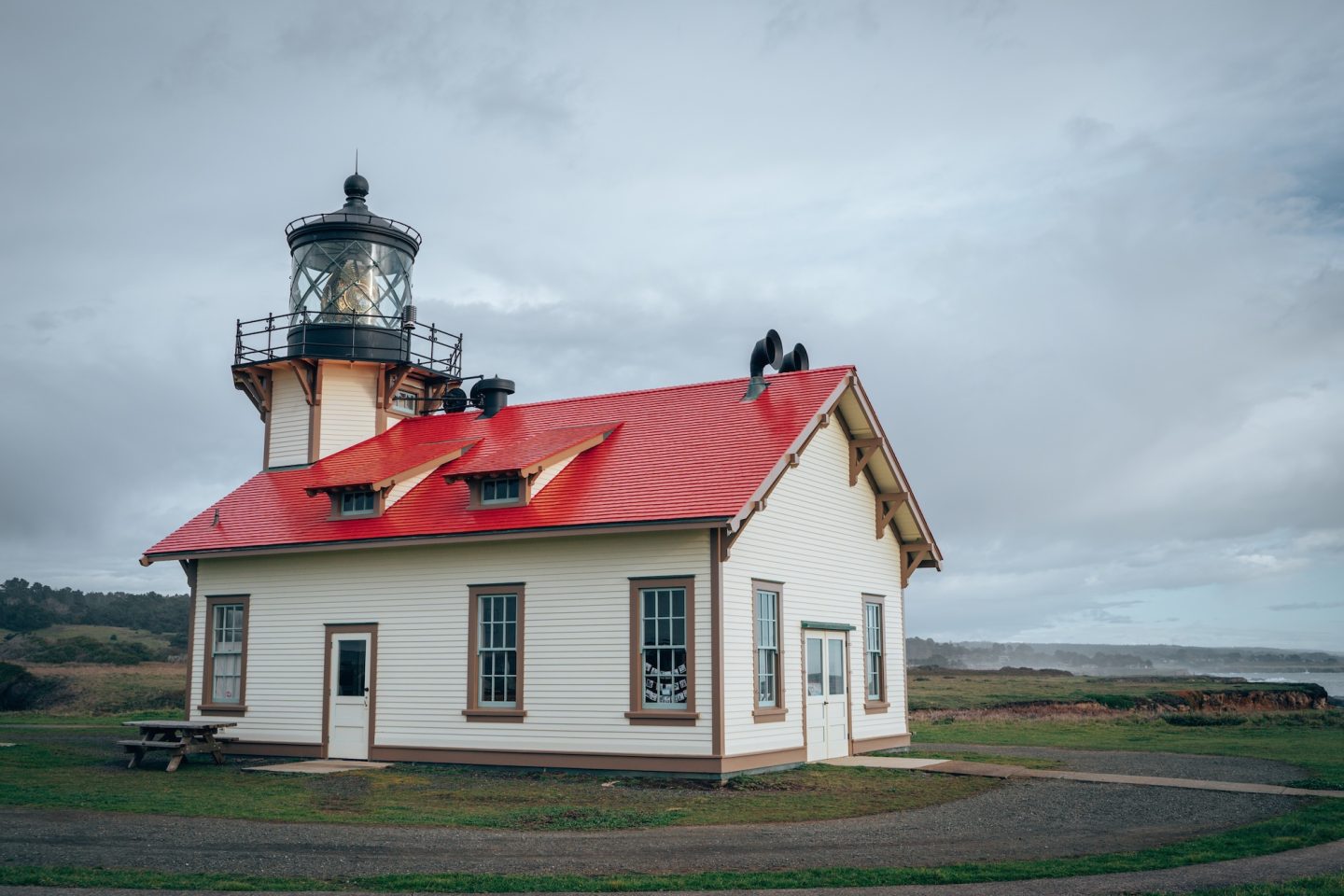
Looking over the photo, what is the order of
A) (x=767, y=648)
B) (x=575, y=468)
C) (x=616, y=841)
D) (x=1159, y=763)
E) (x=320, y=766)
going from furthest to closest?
(x=575, y=468), (x=1159, y=763), (x=320, y=766), (x=767, y=648), (x=616, y=841)

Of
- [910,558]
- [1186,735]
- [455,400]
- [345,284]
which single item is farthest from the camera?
[455,400]

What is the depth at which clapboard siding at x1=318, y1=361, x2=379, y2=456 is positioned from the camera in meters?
24.8

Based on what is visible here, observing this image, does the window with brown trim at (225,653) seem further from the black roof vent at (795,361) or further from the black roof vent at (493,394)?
the black roof vent at (795,361)

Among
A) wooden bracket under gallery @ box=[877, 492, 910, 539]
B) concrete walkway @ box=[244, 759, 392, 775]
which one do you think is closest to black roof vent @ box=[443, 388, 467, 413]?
concrete walkway @ box=[244, 759, 392, 775]

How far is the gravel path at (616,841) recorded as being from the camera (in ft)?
34.5

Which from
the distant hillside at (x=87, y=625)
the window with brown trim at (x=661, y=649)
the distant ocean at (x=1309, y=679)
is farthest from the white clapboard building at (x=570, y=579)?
the distant ocean at (x=1309, y=679)

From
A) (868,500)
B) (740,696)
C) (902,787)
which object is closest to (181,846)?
(740,696)

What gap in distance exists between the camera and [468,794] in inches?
619

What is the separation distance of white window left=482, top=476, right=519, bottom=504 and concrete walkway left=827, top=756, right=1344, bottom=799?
6716 millimetres

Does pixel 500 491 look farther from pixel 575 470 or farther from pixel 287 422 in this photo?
pixel 287 422

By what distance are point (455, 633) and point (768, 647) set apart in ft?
16.5

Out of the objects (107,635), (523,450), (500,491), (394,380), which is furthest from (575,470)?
(107,635)

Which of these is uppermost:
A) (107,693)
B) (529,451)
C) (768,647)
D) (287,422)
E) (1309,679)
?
(287,422)

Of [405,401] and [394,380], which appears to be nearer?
[394,380]
